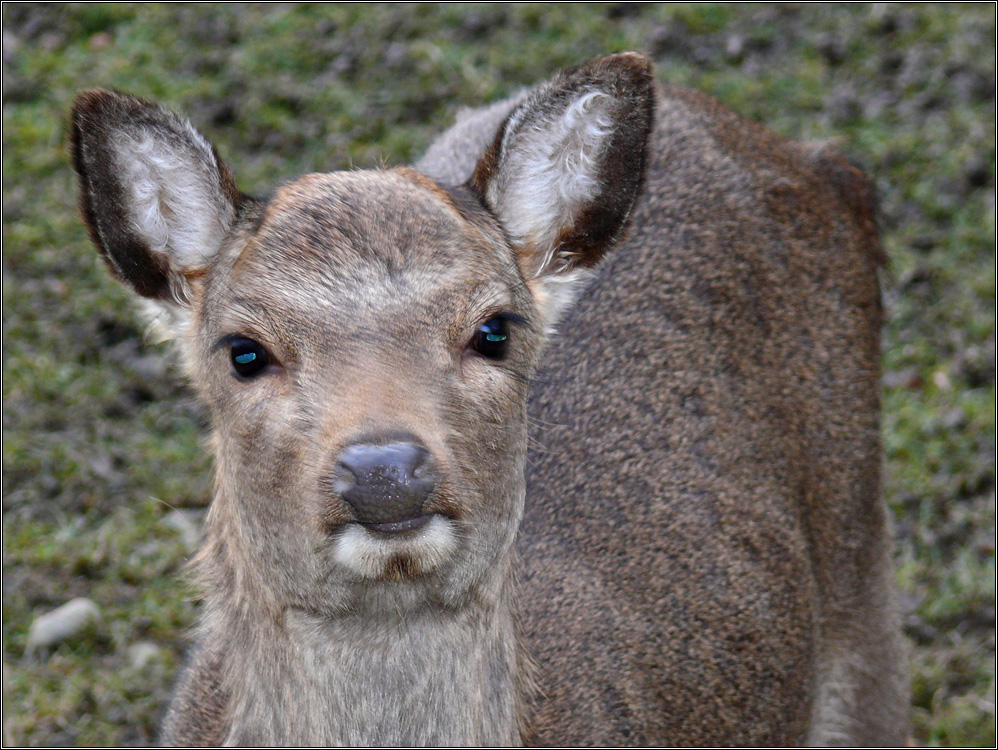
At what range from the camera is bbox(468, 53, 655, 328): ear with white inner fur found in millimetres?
3438

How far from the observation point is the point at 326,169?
7.64 m

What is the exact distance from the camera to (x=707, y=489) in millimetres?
4355

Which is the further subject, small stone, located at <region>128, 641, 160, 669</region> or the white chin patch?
small stone, located at <region>128, 641, 160, 669</region>

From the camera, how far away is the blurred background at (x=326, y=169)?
5.46m

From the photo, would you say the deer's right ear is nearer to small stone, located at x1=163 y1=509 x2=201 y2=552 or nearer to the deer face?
the deer face

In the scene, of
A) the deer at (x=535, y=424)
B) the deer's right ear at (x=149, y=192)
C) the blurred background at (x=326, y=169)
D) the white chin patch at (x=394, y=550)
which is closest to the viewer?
the white chin patch at (x=394, y=550)

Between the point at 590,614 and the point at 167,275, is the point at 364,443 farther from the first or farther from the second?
the point at 590,614

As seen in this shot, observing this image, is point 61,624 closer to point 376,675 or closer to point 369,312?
point 376,675

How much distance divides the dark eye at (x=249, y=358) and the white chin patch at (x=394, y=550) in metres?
0.47

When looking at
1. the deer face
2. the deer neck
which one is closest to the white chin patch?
the deer face

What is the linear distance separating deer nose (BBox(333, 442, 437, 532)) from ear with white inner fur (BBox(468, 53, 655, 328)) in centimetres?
99

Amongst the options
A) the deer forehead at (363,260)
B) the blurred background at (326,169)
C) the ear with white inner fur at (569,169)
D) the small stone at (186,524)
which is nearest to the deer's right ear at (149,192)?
the deer forehead at (363,260)

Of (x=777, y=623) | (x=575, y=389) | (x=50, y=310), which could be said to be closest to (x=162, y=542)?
(x=50, y=310)

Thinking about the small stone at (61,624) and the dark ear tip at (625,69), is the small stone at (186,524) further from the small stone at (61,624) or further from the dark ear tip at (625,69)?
the dark ear tip at (625,69)
